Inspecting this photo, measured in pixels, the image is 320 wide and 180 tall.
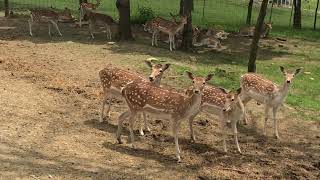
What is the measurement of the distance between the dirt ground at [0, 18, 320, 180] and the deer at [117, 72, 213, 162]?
23.2 inches

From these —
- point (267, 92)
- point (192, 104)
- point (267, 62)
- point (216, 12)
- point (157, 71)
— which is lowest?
point (267, 62)

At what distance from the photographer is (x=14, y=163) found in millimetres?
8008

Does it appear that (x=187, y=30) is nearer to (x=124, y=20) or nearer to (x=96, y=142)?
(x=124, y=20)

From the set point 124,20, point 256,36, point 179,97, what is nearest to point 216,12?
Answer: point 124,20

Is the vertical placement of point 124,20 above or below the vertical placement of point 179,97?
above

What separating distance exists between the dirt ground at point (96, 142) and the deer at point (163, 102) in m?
0.59

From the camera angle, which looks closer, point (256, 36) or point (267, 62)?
point (256, 36)

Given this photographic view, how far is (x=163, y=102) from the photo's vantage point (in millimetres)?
9523

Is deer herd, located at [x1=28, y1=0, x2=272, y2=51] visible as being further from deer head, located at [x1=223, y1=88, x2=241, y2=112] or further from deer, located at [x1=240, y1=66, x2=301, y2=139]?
deer head, located at [x1=223, y1=88, x2=241, y2=112]

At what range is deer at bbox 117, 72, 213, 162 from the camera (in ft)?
31.1

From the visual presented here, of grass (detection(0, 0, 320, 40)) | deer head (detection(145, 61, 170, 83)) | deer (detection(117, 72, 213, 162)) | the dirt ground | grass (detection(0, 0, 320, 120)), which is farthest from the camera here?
grass (detection(0, 0, 320, 40))

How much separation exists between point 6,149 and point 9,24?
1467cm

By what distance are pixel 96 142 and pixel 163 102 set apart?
141 cm

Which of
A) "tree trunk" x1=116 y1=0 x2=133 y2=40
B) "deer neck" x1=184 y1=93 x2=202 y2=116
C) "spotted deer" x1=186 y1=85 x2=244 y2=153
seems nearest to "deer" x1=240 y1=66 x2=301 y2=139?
"spotted deer" x1=186 y1=85 x2=244 y2=153
